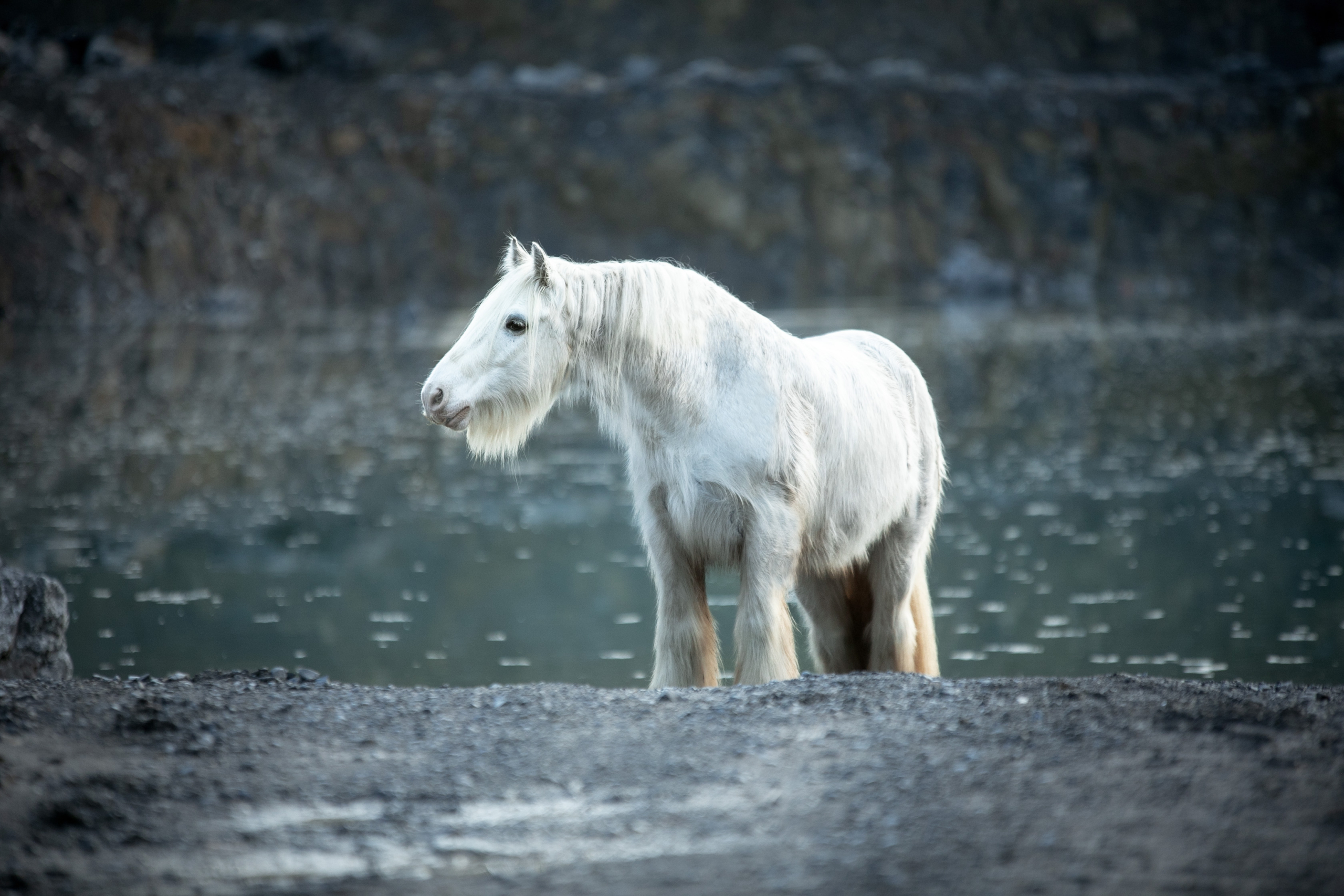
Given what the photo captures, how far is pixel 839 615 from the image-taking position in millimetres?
7543

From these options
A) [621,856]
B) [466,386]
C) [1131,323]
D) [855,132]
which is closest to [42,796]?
[621,856]

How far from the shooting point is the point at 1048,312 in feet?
195

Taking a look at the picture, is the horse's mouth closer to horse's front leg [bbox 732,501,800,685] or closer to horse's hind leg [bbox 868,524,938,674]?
horse's front leg [bbox 732,501,800,685]

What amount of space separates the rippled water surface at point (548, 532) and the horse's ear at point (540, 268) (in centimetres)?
438

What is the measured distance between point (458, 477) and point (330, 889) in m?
16.1

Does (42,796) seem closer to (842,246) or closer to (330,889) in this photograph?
(330,889)

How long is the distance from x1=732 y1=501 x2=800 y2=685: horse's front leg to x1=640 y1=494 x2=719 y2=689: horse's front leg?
0.24m

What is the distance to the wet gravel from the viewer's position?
375 centimetres

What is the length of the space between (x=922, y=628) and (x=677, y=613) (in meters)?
1.85

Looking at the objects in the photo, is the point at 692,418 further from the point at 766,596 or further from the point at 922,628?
the point at 922,628

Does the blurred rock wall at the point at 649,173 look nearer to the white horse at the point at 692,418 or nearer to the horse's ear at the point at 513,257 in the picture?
the horse's ear at the point at 513,257

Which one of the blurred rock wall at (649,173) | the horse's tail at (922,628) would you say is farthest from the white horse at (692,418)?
the blurred rock wall at (649,173)

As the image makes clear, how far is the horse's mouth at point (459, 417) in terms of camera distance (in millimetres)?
6227

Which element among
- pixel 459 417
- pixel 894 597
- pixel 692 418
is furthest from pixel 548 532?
pixel 692 418
